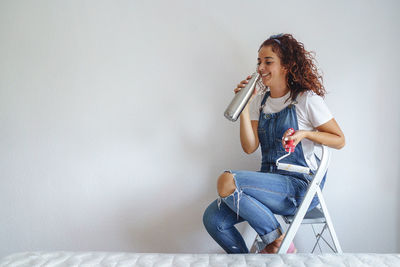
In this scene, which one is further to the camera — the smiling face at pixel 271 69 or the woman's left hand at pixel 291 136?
the smiling face at pixel 271 69

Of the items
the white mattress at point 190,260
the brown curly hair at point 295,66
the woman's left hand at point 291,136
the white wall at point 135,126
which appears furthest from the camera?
the white wall at point 135,126

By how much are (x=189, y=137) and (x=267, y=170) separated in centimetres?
40

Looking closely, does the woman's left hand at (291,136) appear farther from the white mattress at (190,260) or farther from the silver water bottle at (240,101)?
the white mattress at (190,260)

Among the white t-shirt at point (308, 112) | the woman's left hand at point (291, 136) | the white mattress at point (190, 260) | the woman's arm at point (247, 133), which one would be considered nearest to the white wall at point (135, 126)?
the woman's arm at point (247, 133)

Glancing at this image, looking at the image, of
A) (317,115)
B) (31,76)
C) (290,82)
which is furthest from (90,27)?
(317,115)

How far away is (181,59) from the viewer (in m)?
1.29

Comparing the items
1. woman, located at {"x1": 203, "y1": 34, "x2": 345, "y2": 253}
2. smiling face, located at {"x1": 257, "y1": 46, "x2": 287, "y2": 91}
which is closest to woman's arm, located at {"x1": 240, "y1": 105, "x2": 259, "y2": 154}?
woman, located at {"x1": 203, "y1": 34, "x2": 345, "y2": 253}

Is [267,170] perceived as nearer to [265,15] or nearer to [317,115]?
[317,115]

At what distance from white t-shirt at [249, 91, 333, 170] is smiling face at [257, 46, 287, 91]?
0.06 m

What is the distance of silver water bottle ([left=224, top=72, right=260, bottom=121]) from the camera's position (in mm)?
983

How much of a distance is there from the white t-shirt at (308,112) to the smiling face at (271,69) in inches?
2.4

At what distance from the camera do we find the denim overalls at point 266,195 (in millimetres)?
922

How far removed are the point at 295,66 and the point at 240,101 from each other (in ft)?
0.92

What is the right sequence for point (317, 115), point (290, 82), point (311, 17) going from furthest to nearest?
1. point (311, 17)
2. point (290, 82)
3. point (317, 115)
